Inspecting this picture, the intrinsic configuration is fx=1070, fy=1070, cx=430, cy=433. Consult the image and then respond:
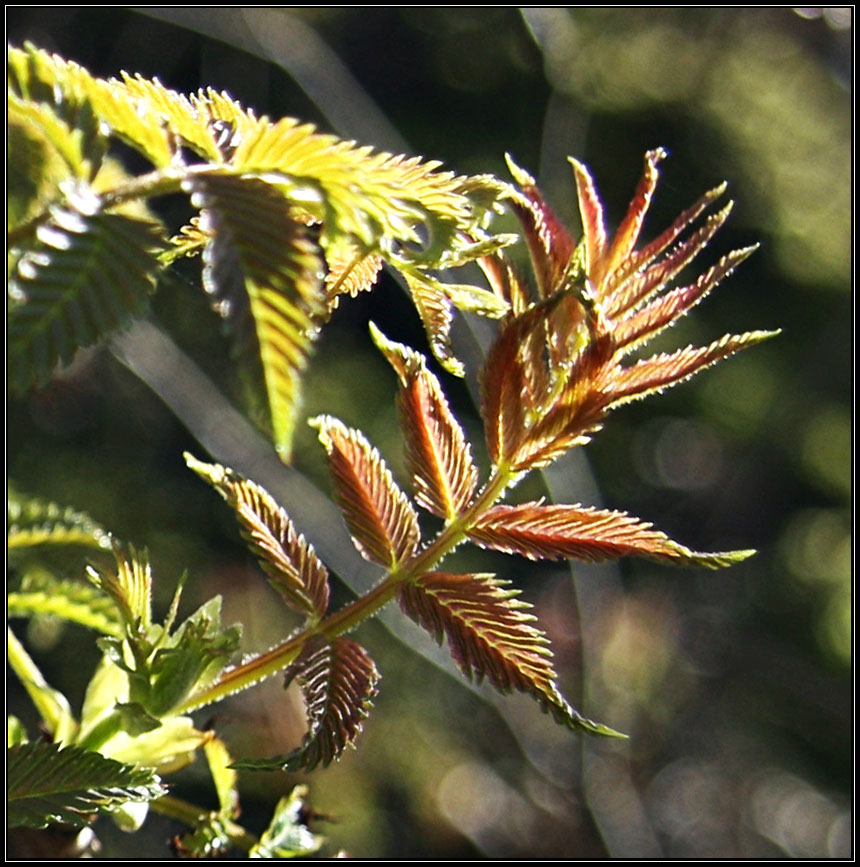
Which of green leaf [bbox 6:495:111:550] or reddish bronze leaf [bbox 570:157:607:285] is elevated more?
reddish bronze leaf [bbox 570:157:607:285]

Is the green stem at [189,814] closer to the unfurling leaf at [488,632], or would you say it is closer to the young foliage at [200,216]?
the unfurling leaf at [488,632]

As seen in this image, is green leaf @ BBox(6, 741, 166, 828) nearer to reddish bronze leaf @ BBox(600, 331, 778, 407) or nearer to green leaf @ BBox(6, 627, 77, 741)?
green leaf @ BBox(6, 627, 77, 741)

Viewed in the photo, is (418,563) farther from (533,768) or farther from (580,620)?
(533,768)

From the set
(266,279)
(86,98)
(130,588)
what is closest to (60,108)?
(86,98)

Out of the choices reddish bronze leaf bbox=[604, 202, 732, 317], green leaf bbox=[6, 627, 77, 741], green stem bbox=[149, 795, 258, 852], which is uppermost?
reddish bronze leaf bbox=[604, 202, 732, 317]

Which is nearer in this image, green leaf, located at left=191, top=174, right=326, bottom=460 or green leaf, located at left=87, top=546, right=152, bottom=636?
green leaf, located at left=191, top=174, right=326, bottom=460

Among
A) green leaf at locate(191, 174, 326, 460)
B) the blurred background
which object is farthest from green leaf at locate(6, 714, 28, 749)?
the blurred background

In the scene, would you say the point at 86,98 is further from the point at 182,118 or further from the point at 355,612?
the point at 355,612
